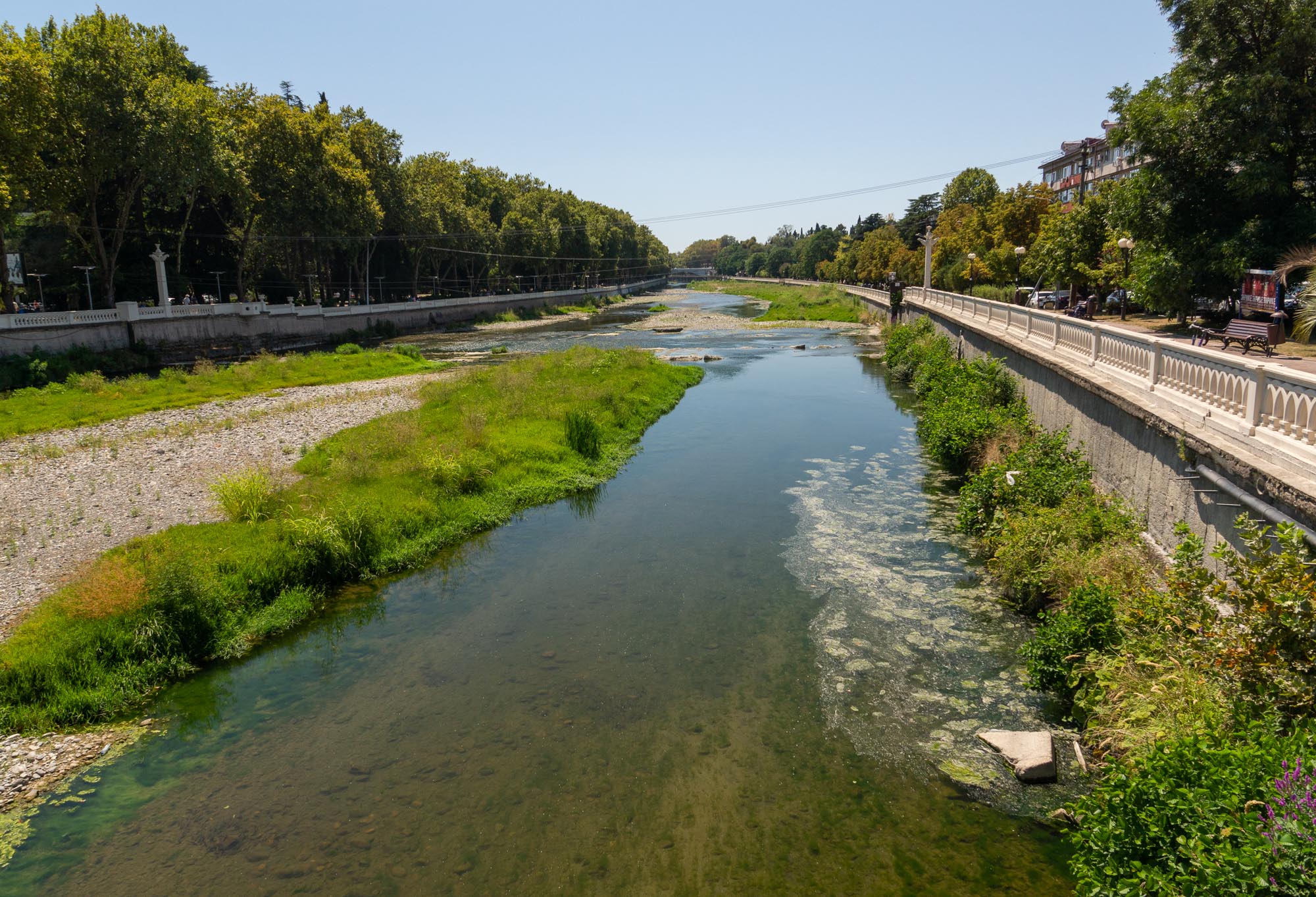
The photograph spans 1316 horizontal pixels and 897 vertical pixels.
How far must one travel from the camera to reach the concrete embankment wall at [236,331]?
3797 cm

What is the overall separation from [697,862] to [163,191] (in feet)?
170

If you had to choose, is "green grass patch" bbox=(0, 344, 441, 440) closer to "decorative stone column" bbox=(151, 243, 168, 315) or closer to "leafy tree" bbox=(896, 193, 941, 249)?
"decorative stone column" bbox=(151, 243, 168, 315)

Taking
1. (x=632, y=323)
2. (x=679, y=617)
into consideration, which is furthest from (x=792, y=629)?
(x=632, y=323)

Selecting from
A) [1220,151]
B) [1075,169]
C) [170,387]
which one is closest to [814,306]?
[1075,169]

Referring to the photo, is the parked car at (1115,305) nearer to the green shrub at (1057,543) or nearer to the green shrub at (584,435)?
the green shrub at (584,435)

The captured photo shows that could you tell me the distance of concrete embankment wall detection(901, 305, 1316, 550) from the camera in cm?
838

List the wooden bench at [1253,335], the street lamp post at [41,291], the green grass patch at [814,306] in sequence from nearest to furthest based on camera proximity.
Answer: the wooden bench at [1253,335], the street lamp post at [41,291], the green grass patch at [814,306]

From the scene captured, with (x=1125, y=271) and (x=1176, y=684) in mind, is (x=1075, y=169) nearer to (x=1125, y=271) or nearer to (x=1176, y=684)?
(x=1125, y=271)

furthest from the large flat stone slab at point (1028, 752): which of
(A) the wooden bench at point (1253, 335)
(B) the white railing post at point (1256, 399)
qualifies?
(A) the wooden bench at point (1253, 335)

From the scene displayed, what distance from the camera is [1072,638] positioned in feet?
32.0

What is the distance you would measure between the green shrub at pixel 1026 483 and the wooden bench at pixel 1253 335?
4.07m

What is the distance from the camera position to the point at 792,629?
493 inches

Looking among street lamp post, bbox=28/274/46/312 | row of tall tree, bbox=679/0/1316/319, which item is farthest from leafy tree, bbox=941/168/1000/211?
street lamp post, bbox=28/274/46/312

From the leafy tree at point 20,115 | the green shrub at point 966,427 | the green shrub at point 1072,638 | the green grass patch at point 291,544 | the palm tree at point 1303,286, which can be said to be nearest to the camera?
the green shrub at point 1072,638
